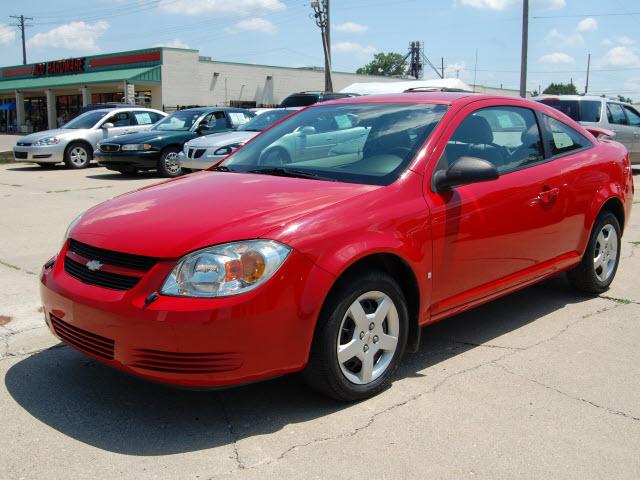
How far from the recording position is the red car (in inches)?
117

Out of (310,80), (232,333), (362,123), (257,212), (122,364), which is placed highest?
(310,80)

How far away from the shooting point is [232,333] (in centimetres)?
293

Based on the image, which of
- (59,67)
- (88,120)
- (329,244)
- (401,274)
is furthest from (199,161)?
(59,67)

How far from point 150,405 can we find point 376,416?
1.18m

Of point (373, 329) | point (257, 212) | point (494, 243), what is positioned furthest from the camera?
point (494, 243)

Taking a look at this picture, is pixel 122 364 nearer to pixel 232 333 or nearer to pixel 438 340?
pixel 232 333

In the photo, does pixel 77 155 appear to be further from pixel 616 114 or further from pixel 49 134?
pixel 616 114

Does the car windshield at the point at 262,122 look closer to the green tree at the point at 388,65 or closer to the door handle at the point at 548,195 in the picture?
the door handle at the point at 548,195

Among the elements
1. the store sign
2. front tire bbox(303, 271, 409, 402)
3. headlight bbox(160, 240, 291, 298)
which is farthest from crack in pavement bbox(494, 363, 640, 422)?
the store sign

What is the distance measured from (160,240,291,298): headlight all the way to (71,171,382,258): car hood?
50 millimetres

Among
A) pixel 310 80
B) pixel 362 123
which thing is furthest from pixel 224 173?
pixel 310 80

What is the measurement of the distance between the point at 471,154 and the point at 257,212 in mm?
1639

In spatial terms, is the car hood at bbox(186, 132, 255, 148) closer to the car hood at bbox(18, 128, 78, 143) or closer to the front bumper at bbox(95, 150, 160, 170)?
the front bumper at bbox(95, 150, 160, 170)

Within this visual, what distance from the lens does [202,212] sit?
11.0 feet
